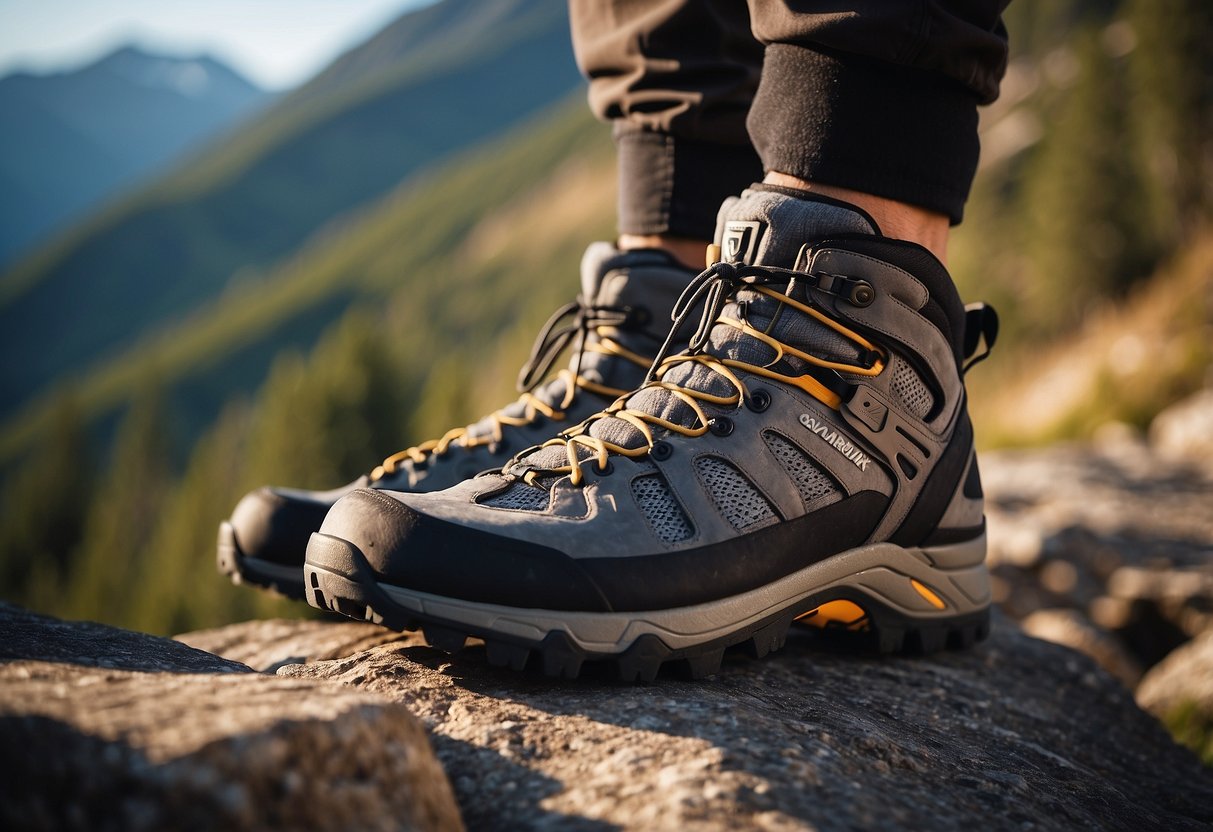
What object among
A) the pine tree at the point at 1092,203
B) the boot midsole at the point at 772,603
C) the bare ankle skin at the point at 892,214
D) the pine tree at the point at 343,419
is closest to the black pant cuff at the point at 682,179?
the bare ankle skin at the point at 892,214

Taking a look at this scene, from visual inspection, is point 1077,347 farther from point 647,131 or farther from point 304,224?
point 304,224

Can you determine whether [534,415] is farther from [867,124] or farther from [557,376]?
[867,124]

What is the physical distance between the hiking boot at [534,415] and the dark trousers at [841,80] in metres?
0.45

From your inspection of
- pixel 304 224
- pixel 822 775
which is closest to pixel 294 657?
pixel 822 775

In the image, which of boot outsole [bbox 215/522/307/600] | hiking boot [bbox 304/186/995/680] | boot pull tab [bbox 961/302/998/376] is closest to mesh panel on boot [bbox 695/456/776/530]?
hiking boot [bbox 304/186/995/680]

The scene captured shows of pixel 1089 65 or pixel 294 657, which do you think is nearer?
pixel 294 657

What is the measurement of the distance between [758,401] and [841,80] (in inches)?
26.2

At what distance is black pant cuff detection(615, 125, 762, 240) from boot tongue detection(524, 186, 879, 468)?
0.56m

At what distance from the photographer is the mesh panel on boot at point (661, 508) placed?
167 cm

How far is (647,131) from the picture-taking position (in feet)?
8.17

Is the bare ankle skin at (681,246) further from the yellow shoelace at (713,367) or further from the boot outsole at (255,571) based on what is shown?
the boot outsole at (255,571)

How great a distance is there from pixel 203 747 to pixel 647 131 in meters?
1.97

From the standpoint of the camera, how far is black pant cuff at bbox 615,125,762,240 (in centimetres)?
245

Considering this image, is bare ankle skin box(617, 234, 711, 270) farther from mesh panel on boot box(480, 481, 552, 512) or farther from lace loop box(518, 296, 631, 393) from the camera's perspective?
mesh panel on boot box(480, 481, 552, 512)
